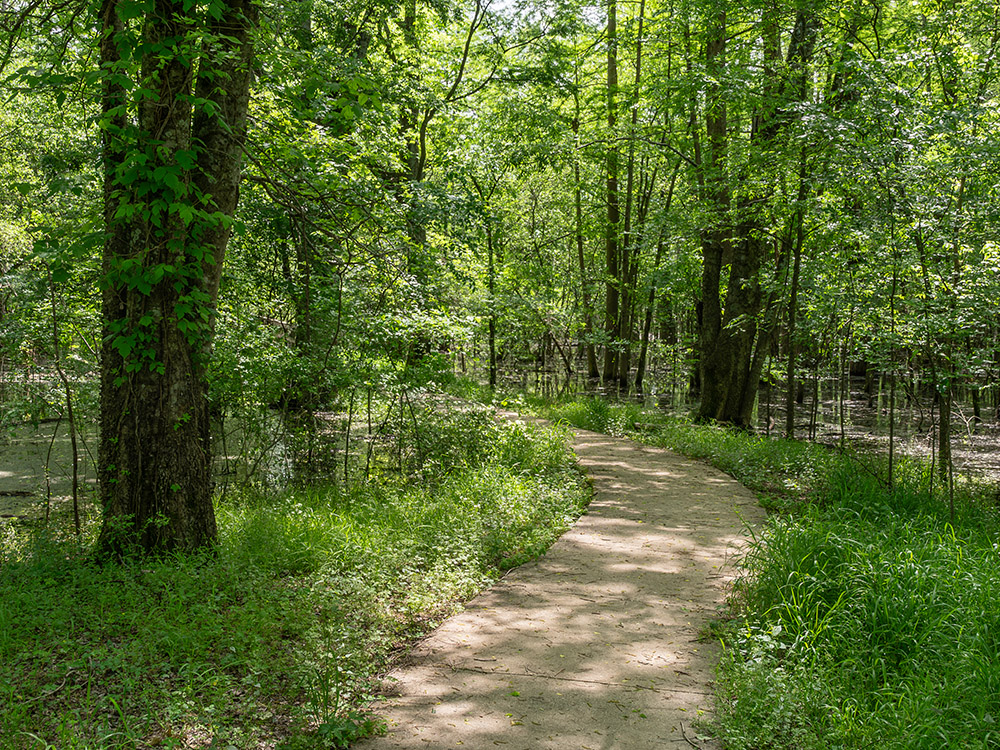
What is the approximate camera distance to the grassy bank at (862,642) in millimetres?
2924

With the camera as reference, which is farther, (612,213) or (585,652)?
(612,213)

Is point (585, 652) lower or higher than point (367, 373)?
lower

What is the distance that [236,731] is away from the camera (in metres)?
2.93

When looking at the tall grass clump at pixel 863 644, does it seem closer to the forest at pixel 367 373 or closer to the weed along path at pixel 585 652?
the forest at pixel 367 373

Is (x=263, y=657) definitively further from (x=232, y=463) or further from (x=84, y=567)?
(x=232, y=463)

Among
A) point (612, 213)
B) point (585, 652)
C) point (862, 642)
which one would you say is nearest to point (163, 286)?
point (585, 652)

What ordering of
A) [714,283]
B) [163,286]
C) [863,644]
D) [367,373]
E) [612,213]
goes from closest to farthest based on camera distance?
[863,644]
[163,286]
[367,373]
[714,283]
[612,213]

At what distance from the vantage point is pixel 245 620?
151 inches

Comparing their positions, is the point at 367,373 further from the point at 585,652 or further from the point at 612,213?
the point at 612,213

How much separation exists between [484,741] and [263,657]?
1.35 metres

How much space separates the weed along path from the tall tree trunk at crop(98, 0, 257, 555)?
2.32 meters

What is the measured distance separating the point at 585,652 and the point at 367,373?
16.6 feet

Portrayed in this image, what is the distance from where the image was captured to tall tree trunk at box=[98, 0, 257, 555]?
175 inches

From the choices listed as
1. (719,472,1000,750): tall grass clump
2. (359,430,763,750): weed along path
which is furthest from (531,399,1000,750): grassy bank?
(359,430,763,750): weed along path
